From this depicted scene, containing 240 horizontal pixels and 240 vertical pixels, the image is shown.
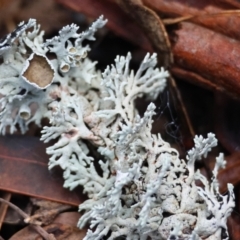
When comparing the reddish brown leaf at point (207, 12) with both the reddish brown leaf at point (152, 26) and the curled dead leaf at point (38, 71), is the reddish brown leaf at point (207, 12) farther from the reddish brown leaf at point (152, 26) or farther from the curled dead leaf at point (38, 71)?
the curled dead leaf at point (38, 71)

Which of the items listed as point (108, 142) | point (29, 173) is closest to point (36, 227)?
point (29, 173)

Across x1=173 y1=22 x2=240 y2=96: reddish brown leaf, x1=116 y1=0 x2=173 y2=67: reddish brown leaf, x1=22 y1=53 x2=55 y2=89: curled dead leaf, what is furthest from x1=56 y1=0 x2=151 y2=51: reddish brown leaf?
x1=22 y1=53 x2=55 y2=89: curled dead leaf

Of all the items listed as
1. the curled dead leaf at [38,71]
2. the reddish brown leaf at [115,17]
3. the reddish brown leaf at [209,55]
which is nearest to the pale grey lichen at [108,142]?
the curled dead leaf at [38,71]

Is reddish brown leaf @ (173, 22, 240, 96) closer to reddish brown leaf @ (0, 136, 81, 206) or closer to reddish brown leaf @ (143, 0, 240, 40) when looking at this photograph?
reddish brown leaf @ (143, 0, 240, 40)

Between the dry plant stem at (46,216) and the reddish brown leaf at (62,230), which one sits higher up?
the dry plant stem at (46,216)

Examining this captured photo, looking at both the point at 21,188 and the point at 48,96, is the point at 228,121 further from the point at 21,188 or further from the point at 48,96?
the point at 21,188

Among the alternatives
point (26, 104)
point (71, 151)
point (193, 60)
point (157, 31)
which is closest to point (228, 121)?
point (193, 60)
